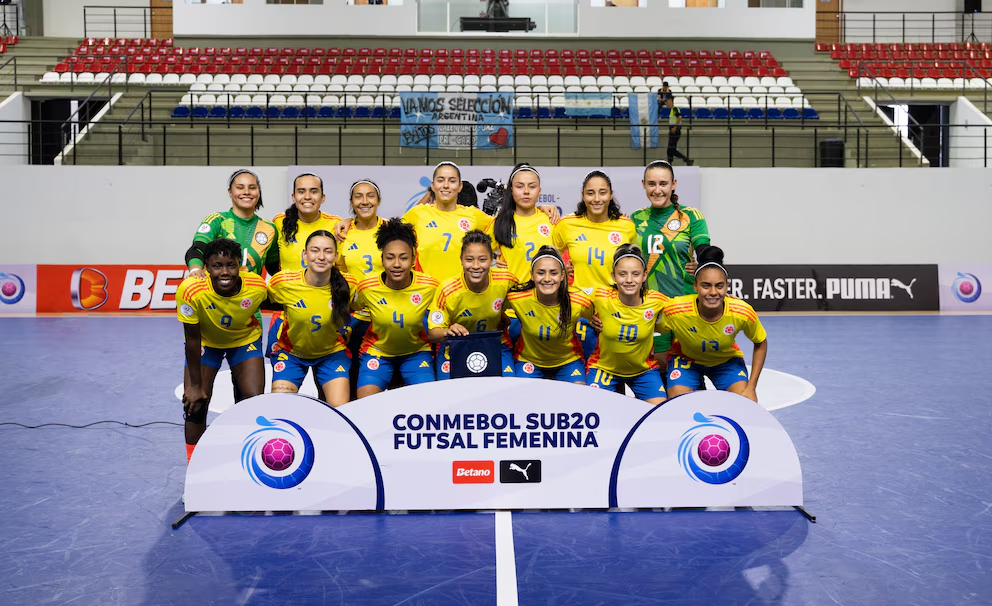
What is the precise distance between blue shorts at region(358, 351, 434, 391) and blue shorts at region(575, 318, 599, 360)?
0.96 meters

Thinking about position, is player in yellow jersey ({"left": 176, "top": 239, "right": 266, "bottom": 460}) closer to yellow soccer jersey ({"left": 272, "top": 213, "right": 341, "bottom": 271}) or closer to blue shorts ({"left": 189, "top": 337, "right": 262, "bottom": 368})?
blue shorts ({"left": 189, "top": 337, "right": 262, "bottom": 368})

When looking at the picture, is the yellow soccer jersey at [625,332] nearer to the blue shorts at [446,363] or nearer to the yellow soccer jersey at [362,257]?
the blue shorts at [446,363]

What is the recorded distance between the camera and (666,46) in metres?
23.4

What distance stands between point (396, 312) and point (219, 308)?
1.02m

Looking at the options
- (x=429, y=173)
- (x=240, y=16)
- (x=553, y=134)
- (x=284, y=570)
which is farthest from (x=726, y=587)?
(x=240, y=16)

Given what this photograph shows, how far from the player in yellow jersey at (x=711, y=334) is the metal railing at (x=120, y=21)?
24660 mm

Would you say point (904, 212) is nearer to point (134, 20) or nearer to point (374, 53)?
point (374, 53)

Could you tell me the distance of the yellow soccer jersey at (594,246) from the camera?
581cm

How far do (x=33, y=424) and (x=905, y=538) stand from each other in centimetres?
611

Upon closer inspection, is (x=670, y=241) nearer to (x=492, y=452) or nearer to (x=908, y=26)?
(x=492, y=452)

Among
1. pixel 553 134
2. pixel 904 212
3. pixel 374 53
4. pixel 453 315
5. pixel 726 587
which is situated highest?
pixel 374 53

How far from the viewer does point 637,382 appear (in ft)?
17.5

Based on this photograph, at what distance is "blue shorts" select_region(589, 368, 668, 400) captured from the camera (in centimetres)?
527

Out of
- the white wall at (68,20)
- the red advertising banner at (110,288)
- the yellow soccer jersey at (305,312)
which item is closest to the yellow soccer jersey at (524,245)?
the yellow soccer jersey at (305,312)
